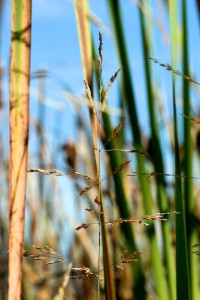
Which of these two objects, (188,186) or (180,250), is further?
(188,186)

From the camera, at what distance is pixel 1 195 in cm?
197

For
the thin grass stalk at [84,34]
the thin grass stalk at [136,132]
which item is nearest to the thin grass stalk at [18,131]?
the thin grass stalk at [84,34]

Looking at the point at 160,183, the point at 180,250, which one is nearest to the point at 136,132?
the point at 160,183

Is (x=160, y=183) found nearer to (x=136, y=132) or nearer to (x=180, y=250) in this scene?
(x=136, y=132)

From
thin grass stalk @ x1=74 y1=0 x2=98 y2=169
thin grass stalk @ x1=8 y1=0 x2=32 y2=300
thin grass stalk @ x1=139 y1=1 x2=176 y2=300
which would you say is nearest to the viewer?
thin grass stalk @ x1=8 y1=0 x2=32 y2=300

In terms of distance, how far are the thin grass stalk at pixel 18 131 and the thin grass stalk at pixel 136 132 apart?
254 mm

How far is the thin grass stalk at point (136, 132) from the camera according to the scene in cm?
76

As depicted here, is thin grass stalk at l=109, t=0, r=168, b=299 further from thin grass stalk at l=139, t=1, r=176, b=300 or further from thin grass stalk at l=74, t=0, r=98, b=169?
thin grass stalk at l=74, t=0, r=98, b=169

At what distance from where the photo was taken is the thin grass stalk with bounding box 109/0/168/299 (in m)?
0.76

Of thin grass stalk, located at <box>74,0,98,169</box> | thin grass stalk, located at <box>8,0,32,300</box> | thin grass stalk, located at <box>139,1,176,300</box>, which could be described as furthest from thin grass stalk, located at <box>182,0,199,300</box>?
thin grass stalk, located at <box>8,0,32,300</box>

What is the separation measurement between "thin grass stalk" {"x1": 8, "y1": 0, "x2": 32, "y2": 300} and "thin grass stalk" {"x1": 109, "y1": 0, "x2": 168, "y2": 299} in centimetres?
25

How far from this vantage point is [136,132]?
2.63 ft

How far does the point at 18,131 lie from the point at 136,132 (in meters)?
0.28

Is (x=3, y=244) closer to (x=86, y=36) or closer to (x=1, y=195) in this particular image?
(x=1, y=195)
